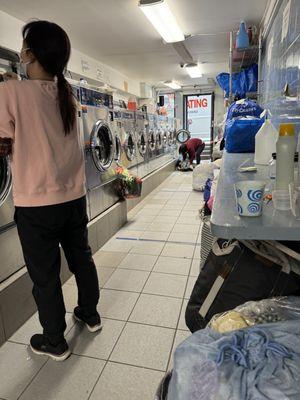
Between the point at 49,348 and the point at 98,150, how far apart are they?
2109 millimetres

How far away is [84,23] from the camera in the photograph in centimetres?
420

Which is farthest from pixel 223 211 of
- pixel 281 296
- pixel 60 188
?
pixel 60 188

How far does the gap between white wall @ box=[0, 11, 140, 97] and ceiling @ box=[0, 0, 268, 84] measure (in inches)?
4.8

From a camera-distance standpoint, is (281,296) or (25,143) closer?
(281,296)

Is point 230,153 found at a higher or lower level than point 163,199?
higher

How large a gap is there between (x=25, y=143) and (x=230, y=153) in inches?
65.9

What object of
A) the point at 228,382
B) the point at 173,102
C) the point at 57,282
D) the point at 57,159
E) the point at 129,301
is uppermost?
the point at 173,102

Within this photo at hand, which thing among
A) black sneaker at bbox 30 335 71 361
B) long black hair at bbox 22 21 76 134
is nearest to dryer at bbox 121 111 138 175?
long black hair at bbox 22 21 76 134

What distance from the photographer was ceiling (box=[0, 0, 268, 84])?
→ 3629 mm

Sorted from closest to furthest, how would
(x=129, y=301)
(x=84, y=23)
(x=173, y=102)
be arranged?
(x=129, y=301)
(x=84, y=23)
(x=173, y=102)

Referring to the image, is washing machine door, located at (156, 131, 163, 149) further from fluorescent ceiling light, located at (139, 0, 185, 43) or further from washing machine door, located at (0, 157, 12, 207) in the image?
washing machine door, located at (0, 157, 12, 207)

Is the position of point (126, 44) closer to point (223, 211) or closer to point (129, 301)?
point (129, 301)

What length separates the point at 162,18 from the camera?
151 inches

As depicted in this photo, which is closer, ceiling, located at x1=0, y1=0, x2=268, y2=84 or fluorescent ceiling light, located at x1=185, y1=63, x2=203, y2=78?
ceiling, located at x1=0, y1=0, x2=268, y2=84
